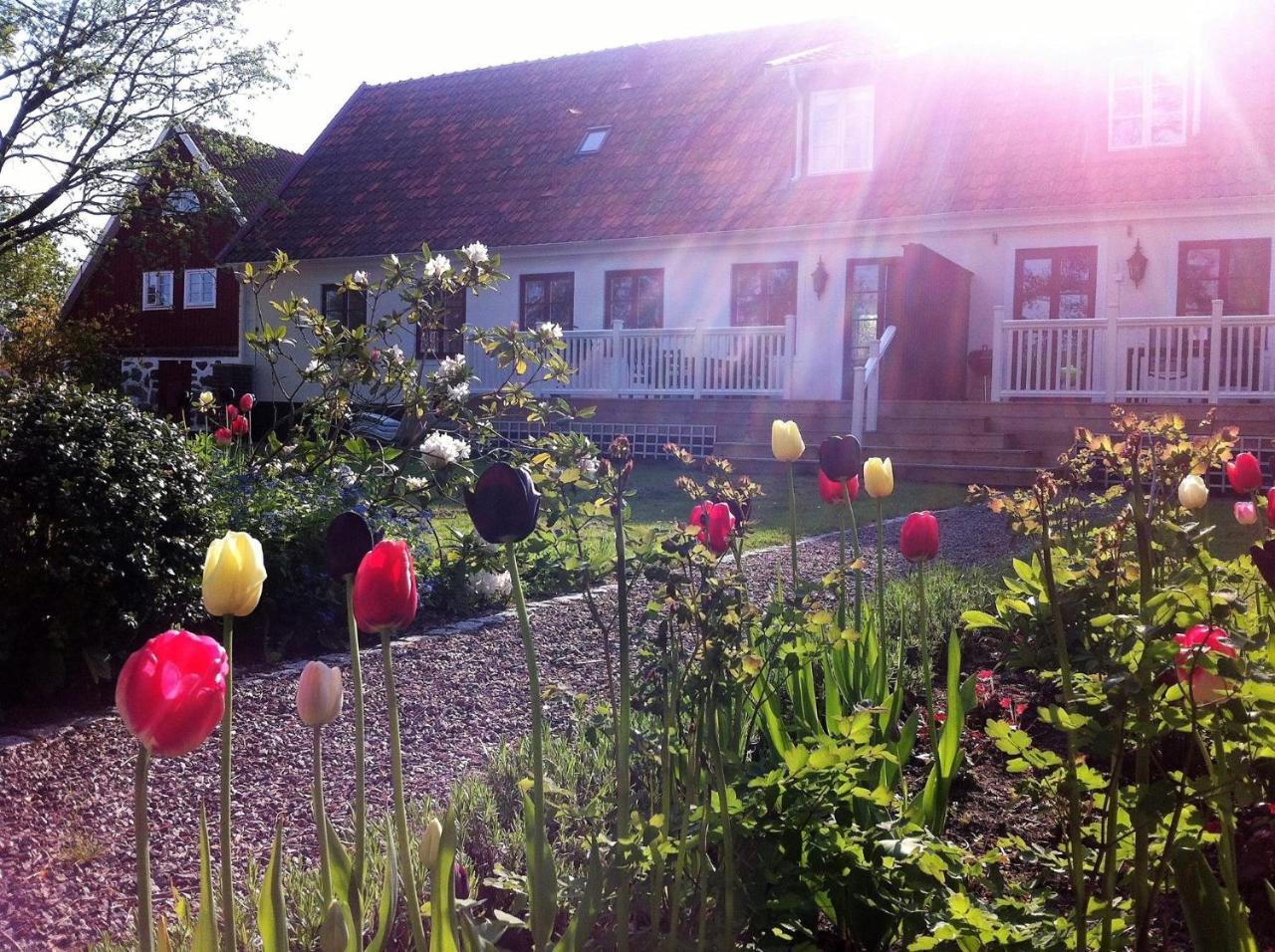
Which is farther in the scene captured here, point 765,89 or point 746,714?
point 765,89

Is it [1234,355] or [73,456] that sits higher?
[1234,355]

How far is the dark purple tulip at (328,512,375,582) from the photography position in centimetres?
165

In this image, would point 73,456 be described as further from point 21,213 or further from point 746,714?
point 21,213

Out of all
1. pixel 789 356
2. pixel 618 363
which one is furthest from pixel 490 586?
pixel 618 363

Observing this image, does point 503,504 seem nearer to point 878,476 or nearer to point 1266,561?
point 1266,561

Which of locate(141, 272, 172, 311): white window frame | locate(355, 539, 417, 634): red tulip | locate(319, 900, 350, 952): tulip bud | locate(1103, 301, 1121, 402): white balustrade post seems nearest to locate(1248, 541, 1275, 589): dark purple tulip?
locate(355, 539, 417, 634): red tulip

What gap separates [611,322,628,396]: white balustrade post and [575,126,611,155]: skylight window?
14.9ft

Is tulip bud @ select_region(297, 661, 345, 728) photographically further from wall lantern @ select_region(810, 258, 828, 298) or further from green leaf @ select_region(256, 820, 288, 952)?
wall lantern @ select_region(810, 258, 828, 298)

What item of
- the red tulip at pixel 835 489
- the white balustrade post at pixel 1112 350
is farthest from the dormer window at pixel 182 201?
the red tulip at pixel 835 489

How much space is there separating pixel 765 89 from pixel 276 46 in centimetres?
1063

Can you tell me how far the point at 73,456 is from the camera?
165 inches

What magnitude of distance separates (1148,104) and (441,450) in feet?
45.5

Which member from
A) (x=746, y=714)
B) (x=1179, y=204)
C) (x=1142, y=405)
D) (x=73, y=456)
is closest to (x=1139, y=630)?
(x=746, y=714)

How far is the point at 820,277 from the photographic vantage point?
56.1 ft
